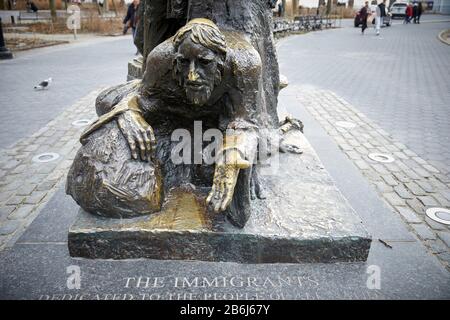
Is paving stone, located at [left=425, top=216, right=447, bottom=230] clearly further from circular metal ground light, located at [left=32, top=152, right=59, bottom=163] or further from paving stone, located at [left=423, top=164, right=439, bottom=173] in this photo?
circular metal ground light, located at [left=32, top=152, right=59, bottom=163]

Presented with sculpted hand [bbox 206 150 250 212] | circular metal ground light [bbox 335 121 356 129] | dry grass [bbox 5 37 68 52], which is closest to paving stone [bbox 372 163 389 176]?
circular metal ground light [bbox 335 121 356 129]

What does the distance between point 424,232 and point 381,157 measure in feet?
6.03

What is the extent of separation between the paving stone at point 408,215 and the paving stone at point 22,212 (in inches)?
129

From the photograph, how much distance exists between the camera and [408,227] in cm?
332

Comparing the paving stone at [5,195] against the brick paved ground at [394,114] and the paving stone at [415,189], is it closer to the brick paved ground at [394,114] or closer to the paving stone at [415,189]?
the brick paved ground at [394,114]

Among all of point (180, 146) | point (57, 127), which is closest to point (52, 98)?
point (57, 127)

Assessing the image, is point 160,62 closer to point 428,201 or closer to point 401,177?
point 428,201

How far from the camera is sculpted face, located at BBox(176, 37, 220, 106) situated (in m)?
2.29

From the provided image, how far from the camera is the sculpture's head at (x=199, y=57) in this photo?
228 cm

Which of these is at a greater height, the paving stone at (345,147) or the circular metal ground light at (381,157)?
the paving stone at (345,147)

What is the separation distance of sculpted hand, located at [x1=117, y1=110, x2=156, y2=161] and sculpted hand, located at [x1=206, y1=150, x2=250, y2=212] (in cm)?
54

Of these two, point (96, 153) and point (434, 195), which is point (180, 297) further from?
point (434, 195)

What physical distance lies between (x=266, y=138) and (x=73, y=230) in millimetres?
1520

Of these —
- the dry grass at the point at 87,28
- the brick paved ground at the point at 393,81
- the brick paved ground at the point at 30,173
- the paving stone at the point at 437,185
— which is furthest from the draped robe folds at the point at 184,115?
the dry grass at the point at 87,28
